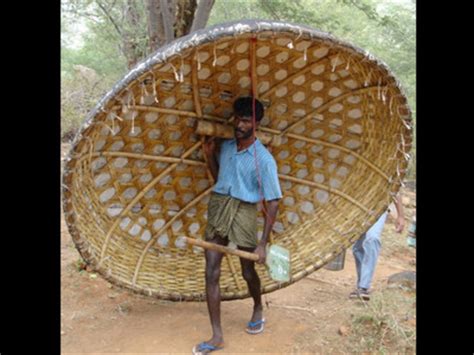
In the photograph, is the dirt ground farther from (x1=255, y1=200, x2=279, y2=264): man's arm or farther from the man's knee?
(x1=255, y1=200, x2=279, y2=264): man's arm

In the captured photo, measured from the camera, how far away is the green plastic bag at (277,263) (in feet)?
9.86

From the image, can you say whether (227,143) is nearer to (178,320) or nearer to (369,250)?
(178,320)

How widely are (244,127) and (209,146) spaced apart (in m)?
0.45

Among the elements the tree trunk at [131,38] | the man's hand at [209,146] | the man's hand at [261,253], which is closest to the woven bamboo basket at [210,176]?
the man's hand at [209,146]

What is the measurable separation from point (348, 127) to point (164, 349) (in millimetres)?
1967

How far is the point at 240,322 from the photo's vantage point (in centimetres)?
346

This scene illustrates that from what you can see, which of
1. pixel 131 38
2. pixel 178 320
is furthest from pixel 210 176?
pixel 131 38

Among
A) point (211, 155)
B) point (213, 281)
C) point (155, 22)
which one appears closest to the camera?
point (213, 281)

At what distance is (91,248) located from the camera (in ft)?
9.55

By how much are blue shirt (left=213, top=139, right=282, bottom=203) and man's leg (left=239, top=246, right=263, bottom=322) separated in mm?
360

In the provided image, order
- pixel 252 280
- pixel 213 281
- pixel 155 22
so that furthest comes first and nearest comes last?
pixel 155 22, pixel 252 280, pixel 213 281

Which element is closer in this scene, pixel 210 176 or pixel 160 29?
pixel 210 176

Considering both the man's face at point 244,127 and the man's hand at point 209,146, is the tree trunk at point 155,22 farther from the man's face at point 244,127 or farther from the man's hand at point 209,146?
the man's face at point 244,127
